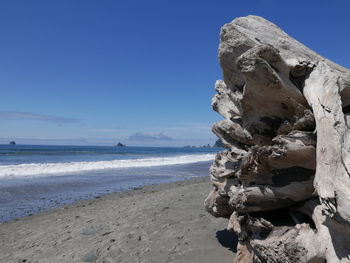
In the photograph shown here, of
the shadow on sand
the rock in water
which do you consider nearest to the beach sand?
the shadow on sand

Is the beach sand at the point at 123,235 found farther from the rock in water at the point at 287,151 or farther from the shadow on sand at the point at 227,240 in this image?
the rock in water at the point at 287,151

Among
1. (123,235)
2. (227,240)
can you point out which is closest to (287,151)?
(227,240)

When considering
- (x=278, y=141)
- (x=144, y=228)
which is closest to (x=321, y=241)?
(x=278, y=141)

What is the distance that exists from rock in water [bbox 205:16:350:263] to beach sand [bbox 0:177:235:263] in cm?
125

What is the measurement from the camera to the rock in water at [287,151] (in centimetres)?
255

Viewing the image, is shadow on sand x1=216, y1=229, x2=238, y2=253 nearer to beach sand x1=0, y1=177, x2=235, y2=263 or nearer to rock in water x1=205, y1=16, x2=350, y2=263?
beach sand x1=0, y1=177, x2=235, y2=263

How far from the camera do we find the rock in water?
100 inches

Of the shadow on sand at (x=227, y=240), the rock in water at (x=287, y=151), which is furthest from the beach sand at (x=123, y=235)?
the rock in water at (x=287, y=151)

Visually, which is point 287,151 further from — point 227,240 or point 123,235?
point 123,235

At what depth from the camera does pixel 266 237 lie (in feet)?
10.9

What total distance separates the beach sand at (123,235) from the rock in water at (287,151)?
4.09 feet

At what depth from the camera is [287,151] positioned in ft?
10.1

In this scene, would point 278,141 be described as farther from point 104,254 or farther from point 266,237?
point 104,254

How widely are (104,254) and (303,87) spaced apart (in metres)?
4.35
